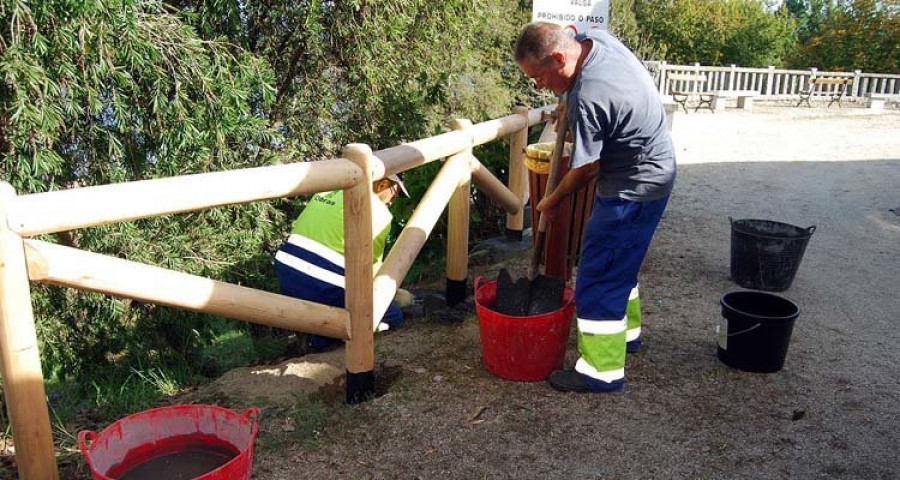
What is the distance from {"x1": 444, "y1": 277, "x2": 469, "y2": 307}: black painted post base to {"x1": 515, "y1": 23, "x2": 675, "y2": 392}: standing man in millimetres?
1406

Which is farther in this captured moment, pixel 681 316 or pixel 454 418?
pixel 681 316

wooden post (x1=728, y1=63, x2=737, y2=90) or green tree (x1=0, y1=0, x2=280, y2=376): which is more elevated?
green tree (x1=0, y1=0, x2=280, y2=376)

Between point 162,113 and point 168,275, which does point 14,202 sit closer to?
point 168,275

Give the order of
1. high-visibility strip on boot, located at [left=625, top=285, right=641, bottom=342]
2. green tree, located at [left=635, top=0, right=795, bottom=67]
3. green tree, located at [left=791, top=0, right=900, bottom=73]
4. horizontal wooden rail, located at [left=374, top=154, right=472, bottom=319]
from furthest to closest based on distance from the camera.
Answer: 1. green tree, located at [left=635, top=0, right=795, bottom=67]
2. green tree, located at [left=791, top=0, right=900, bottom=73]
3. high-visibility strip on boot, located at [left=625, top=285, right=641, bottom=342]
4. horizontal wooden rail, located at [left=374, top=154, right=472, bottom=319]

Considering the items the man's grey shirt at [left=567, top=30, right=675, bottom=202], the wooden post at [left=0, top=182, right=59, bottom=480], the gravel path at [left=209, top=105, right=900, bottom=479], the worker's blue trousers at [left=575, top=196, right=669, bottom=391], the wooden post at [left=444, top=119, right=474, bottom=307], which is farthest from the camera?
the wooden post at [left=444, top=119, right=474, bottom=307]

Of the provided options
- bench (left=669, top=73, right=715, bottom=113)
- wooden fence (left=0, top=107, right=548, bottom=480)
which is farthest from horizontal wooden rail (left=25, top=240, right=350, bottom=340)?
bench (left=669, top=73, right=715, bottom=113)

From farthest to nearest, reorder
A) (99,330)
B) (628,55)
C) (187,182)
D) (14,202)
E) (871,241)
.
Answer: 1. (871,241)
2. (99,330)
3. (628,55)
4. (187,182)
5. (14,202)

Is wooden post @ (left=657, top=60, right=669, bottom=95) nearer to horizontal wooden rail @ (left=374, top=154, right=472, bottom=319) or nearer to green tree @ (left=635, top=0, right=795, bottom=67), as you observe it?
green tree @ (left=635, top=0, right=795, bottom=67)

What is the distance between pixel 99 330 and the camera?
4480 mm

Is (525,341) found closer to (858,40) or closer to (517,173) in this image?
(517,173)

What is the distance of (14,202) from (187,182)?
1.86 feet

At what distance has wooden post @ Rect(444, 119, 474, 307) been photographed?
4601mm

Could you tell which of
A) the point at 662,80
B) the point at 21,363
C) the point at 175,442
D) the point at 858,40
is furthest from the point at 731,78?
the point at 21,363

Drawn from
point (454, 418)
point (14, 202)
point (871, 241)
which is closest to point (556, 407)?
point (454, 418)
